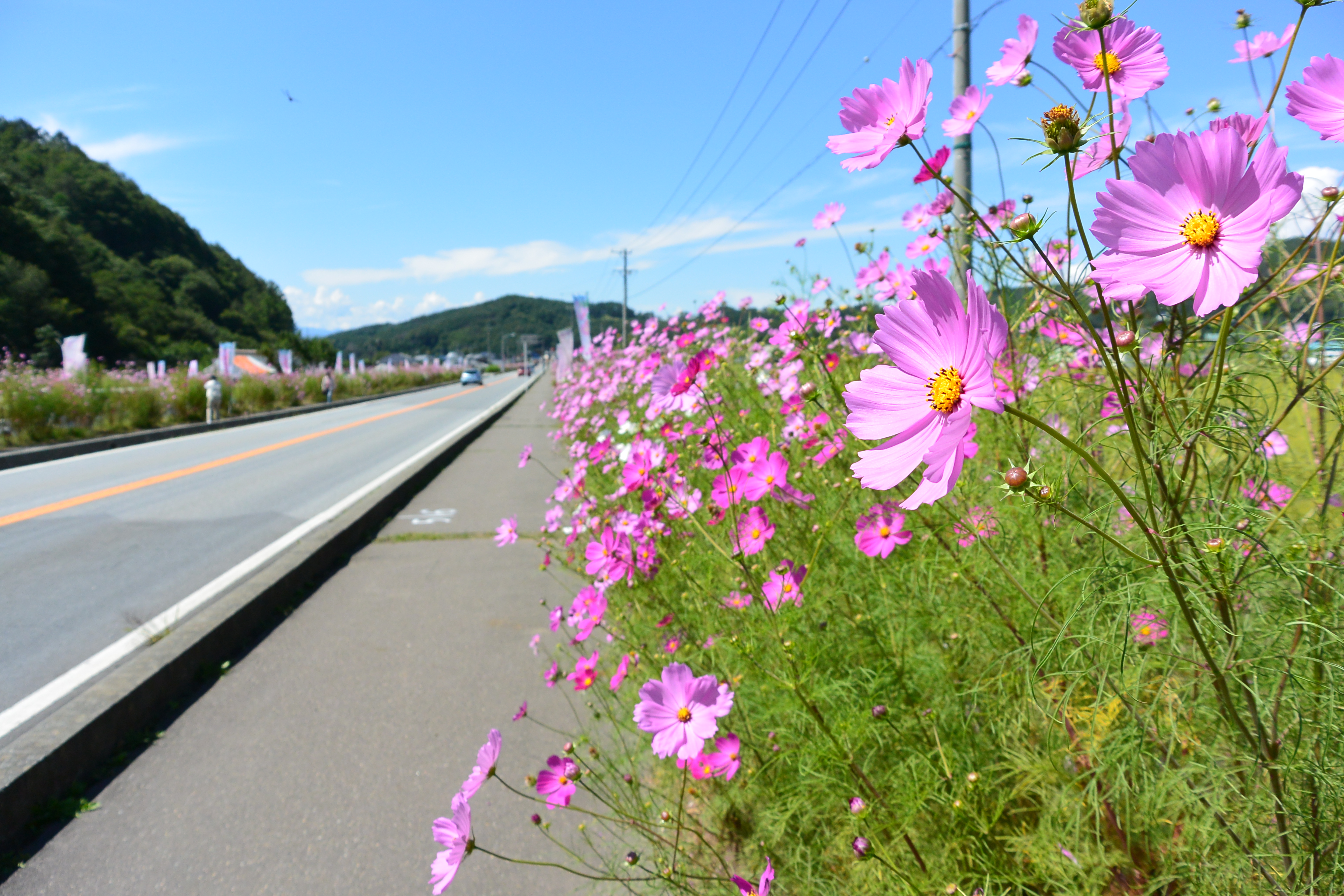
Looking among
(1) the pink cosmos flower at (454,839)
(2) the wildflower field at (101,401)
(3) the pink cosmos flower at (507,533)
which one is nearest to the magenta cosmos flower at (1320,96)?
(1) the pink cosmos flower at (454,839)

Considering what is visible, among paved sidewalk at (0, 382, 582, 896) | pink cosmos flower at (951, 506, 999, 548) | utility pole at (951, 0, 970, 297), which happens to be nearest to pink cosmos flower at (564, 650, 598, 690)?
paved sidewalk at (0, 382, 582, 896)

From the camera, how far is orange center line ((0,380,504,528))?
18.4 ft

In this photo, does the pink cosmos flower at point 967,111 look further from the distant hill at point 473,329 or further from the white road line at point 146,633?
the distant hill at point 473,329

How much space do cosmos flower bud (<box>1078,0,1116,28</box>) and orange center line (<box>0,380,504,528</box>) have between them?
22.6ft

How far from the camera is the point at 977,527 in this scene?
1.55 metres

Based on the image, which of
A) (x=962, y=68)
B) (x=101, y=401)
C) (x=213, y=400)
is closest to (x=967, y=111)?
(x=962, y=68)

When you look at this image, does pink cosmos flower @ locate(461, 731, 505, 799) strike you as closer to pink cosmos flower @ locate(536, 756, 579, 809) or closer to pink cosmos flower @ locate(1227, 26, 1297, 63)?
pink cosmos flower @ locate(536, 756, 579, 809)

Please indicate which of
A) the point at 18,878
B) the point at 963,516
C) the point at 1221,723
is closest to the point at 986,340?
the point at 1221,723

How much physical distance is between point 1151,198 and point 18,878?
94.9 inches

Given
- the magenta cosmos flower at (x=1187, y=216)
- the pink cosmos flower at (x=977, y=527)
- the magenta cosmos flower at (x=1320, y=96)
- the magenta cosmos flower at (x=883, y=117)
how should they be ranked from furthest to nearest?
the pink cosmos flower at (x=977, y=527)
the magenta cosmos flower at (x=883, y=117)
the magenta cosmos flower at (x=1320, y=96)
the magenta cosmos flower at (x=1187, y=216)

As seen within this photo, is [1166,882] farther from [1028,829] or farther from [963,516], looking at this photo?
[963,516]

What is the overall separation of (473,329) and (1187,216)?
132384 mm

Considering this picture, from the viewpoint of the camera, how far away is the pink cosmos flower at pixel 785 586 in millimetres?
Answer: 1385

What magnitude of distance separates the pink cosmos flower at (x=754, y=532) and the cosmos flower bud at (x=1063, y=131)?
3.65 feet
